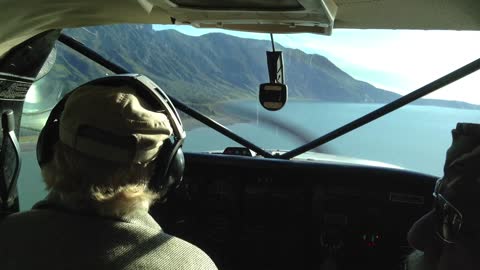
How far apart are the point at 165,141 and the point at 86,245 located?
0.43 meters

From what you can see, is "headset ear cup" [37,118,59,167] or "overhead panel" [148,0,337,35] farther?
"overhead panel" [148,0,337,35]

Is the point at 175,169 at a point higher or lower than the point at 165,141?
lower

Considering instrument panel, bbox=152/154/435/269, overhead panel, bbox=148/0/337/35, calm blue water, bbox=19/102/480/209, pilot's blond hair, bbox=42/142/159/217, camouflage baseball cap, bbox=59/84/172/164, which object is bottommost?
instrument panel, bbox=152/154/435/269

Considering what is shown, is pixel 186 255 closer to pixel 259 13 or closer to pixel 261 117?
pixel 259 13

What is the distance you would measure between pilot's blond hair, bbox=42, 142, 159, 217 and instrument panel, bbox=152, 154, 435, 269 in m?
1.92

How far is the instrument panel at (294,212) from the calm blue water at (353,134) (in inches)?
41.8

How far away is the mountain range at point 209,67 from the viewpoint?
183 inches

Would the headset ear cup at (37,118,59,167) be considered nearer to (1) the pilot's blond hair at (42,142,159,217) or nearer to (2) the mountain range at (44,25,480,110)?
(1) the pilot's blond hair at (42,142,159,217)

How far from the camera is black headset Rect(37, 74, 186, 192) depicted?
1.91 m

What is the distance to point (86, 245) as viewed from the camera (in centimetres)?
168

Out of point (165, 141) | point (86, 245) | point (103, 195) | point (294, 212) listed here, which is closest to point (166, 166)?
point (165, 141)

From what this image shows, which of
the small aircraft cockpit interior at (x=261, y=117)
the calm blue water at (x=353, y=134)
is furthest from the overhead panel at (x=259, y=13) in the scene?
the calm blue water at (x=353, y=134)

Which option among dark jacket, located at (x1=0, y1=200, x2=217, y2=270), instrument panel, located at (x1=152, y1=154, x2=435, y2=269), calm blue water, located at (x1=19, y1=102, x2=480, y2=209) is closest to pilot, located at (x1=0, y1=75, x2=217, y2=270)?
dark jacket, located at (x1=0, y1=200, x2=217, y2=270)

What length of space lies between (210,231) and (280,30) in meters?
1.62
